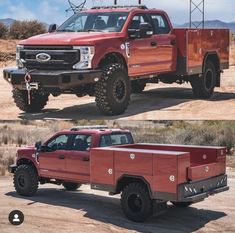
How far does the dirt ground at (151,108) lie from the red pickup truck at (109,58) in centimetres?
46

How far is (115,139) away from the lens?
12.1 metres

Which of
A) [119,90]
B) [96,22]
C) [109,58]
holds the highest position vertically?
[96,22]

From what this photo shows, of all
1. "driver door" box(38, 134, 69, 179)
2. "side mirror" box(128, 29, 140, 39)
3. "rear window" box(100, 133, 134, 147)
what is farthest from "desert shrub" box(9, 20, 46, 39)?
"rear window" box(100, 133, 134, 147)

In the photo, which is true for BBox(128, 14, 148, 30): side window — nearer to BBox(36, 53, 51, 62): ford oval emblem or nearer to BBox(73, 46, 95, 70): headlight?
BBox(73, 46, 95, 70): headlight

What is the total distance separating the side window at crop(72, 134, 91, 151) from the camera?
38.7ft

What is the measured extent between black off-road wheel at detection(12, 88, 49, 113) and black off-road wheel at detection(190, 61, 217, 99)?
15.6 ft

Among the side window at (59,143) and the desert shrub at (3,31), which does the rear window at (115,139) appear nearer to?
the side window at (59,143)

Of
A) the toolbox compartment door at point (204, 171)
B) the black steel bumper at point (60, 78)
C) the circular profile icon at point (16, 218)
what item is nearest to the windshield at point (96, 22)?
the black steel bumper at point (60, 78)

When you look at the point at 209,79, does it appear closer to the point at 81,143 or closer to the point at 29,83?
the point at 81,143

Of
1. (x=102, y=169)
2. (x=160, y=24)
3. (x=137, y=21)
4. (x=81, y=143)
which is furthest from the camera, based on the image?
(x=160, y=24)

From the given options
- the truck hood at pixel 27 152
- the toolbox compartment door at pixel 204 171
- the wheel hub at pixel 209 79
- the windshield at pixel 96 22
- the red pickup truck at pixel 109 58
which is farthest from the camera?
the wheel hub at pixel 209 79

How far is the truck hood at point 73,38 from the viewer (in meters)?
12.3

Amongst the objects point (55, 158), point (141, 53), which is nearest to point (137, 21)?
point (141, 53)

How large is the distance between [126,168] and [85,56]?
3.02m
